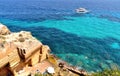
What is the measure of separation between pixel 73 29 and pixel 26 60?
47260mm

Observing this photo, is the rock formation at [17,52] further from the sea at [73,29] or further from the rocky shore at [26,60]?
the sea at [73,29]

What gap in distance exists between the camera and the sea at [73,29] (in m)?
63.5

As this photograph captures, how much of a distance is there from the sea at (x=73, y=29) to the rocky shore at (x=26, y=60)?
743cm

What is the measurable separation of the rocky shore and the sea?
7427mm

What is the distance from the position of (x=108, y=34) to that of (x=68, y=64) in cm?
3520

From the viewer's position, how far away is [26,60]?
47344 millimetres

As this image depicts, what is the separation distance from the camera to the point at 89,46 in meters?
72.4

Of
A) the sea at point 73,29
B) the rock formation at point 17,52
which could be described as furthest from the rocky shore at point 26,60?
the sea at point 73,29

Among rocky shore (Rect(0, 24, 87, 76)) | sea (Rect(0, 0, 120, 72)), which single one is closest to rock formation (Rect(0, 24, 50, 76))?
rocky shore (Rect(0, 24, 87, 76))

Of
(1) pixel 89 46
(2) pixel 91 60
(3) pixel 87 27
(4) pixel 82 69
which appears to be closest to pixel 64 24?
(3) pixel 87 27

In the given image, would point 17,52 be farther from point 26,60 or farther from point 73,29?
point 73,29

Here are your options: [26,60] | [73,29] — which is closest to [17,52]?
[26,60]

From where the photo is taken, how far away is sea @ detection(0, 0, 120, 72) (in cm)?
6354

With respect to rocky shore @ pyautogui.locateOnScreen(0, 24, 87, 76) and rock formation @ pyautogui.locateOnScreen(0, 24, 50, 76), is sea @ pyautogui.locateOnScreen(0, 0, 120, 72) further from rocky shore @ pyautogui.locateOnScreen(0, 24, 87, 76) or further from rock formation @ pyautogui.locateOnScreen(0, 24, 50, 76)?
rock formation @ pyautogui.locateOnScreen(0, 24, 50, 76)
